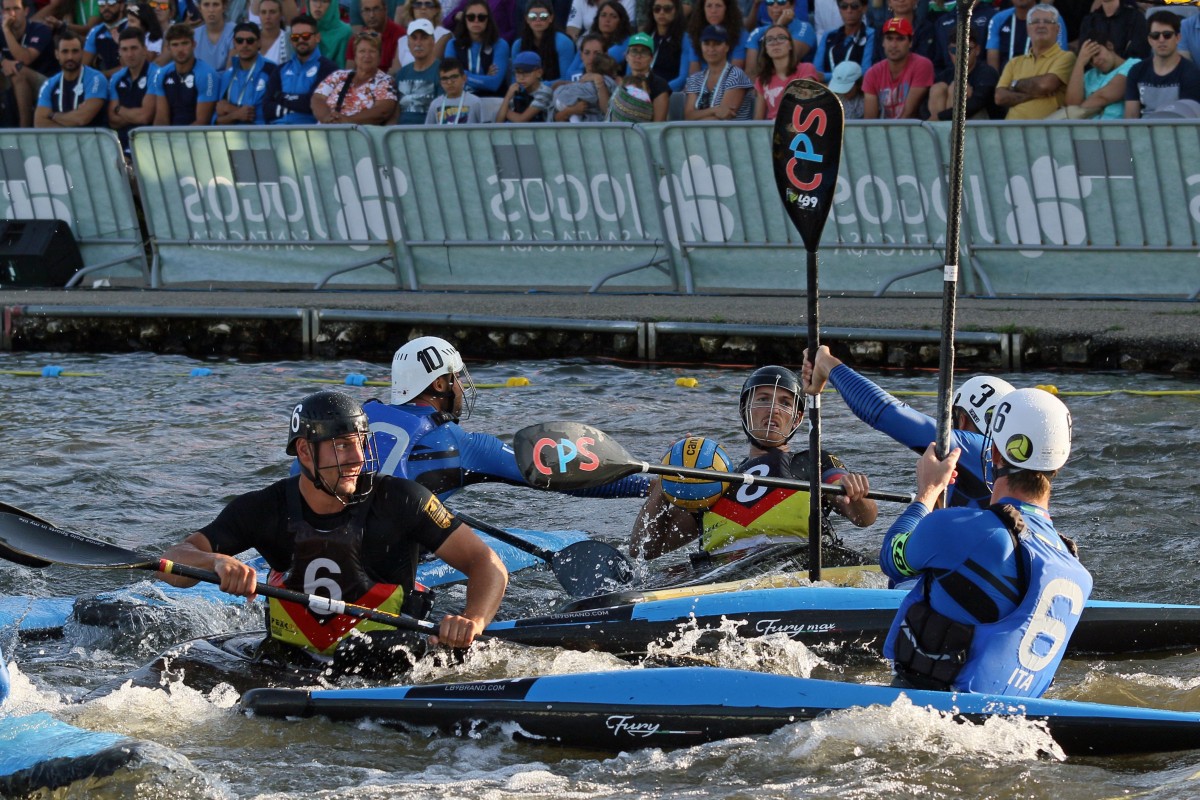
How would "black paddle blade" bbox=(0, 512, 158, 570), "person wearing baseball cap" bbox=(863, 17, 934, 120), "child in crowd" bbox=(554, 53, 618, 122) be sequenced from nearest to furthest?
1. "black paddle blade" bbox=(0, 512, 158, 570)
2. "person wearing baseball cap" bbox=(863, 17, 934, 120)
3. "child in crowd" bbox=(554, 53, 618, 122)

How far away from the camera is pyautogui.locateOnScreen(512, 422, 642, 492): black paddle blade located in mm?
6602

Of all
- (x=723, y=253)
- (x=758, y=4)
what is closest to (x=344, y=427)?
(x=723, y=253)

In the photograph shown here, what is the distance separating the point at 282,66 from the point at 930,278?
6090mm

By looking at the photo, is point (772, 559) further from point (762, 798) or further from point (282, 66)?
point (282, 66)

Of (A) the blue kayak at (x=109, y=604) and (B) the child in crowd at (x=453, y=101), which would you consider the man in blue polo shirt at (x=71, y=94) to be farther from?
(A) the blue kayak at (x=109, y=604)

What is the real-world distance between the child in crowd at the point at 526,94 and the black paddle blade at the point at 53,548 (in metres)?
8.32

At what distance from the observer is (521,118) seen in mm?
13555

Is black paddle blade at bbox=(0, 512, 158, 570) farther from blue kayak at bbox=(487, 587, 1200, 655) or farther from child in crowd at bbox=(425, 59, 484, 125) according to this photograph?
child in crowd at bbox=(425, 59, 484, 125)

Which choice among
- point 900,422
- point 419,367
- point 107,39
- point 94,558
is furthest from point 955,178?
point 107,39

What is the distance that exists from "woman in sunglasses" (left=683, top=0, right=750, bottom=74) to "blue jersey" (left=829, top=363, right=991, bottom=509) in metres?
7.25

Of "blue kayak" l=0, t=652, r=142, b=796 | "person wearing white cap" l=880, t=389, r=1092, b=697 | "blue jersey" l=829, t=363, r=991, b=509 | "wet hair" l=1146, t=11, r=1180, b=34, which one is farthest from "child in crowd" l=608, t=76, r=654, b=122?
"blue kayak" l=0, t=652, r=142, b=796

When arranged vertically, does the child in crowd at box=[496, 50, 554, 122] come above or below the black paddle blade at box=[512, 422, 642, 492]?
above

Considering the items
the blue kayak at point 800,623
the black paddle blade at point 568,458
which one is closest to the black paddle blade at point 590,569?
the black paddle blade at point 568,458

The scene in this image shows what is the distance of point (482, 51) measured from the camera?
45.9ft
